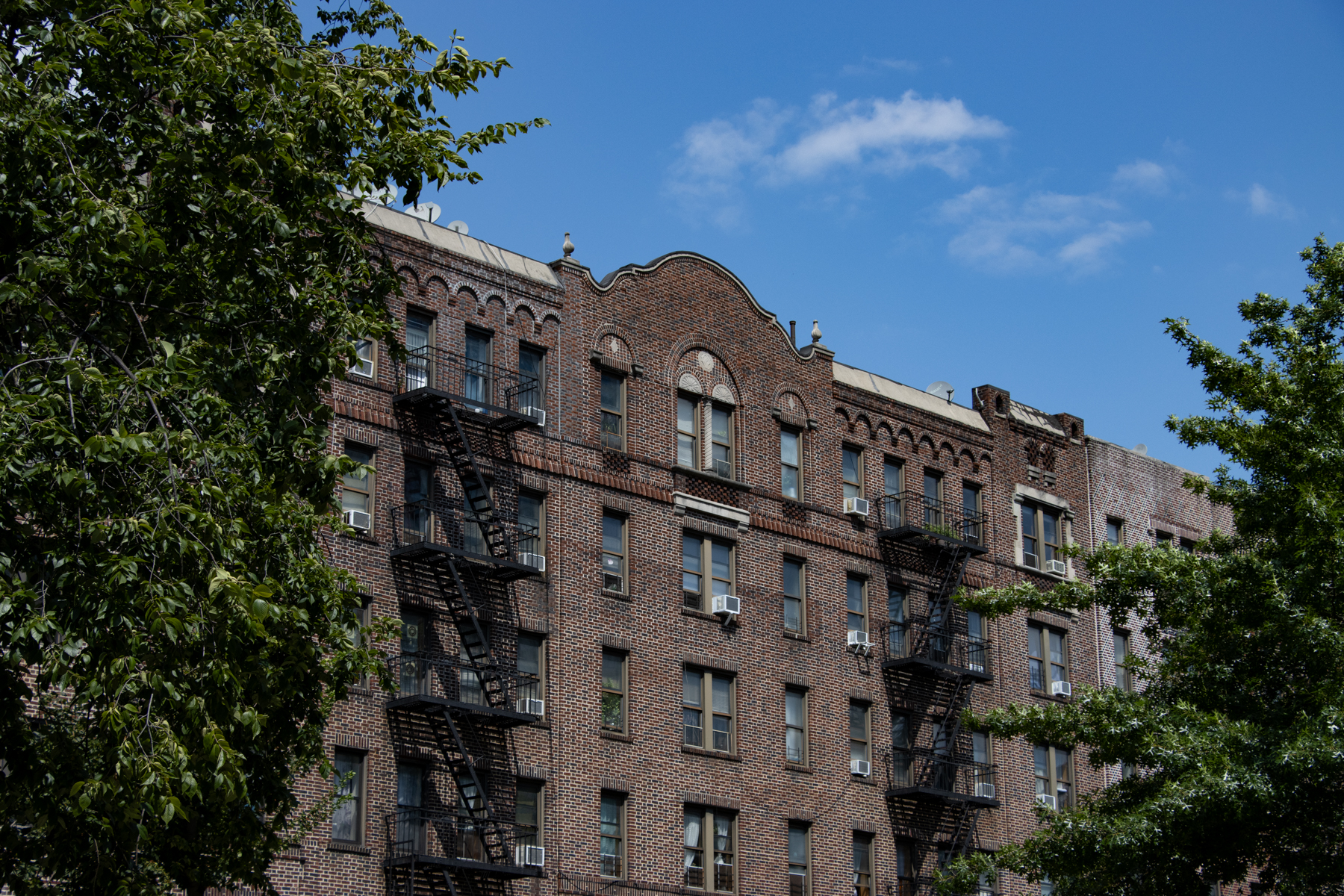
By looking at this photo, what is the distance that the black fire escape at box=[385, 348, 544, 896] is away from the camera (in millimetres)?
33562

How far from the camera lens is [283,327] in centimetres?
1853

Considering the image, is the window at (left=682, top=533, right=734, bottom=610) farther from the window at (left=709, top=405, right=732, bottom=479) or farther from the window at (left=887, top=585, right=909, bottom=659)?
the window at (left=887, top=585, right=909, bottom=659)

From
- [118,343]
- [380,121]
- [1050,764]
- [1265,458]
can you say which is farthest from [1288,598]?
[1050,764]

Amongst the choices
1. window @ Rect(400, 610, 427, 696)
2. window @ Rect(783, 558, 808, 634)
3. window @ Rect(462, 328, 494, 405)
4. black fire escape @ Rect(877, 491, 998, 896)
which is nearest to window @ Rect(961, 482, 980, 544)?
black fire escape @ Rect(877, 491, 998, 896)

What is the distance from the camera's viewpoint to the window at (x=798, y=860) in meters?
40.0

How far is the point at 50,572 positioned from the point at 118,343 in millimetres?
3044

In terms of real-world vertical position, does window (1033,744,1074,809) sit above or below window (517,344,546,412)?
below

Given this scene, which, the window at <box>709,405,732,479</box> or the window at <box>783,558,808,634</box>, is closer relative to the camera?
the window at <box>709,405,732,479</box>

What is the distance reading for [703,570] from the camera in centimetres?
4056

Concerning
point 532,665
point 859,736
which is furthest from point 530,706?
point 859,736

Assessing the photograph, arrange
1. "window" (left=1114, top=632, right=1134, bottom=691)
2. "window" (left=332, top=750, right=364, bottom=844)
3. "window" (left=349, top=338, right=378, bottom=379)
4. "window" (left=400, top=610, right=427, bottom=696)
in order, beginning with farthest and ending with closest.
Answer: "window" (left=1114, top=632, right=1134, bottom=691) < "window" (left=349, top=338, right=378, bottom=379) < "window" (left=400, top=610, right=427, bottom=696) < "window" (left=332, top=750, right=364, bottom=844)

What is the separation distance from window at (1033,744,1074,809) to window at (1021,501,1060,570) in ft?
18.0

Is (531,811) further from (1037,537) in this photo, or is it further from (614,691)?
(1037,537)

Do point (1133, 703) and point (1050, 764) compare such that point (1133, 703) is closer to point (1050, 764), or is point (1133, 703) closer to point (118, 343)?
point (118, 343)
